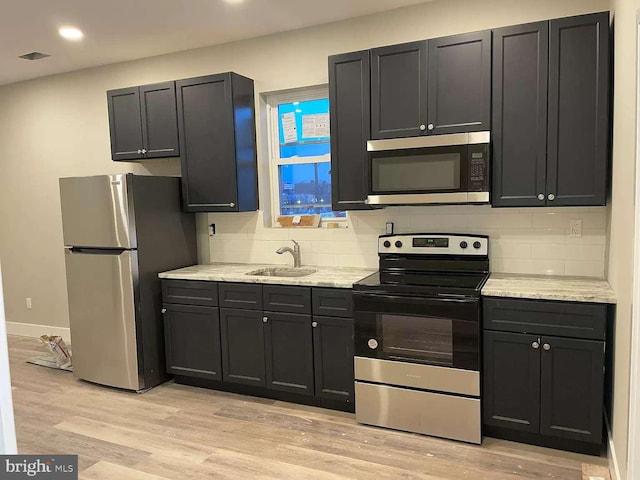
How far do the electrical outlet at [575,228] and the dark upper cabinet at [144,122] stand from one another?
2900mm

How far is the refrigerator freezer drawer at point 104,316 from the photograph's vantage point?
3.74 metres

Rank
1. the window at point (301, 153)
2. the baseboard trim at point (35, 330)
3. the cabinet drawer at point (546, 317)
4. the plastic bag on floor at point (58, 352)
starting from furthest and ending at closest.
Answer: the baseboard trim at point (35, 330) < the plastic bag on floor at point (58, 352) < the window at point (301, 153) < the cabinet drawer at point (546, 317)

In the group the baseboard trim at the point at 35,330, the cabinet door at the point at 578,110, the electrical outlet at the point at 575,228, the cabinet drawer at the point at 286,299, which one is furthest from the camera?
the baseboard trim at the point at 35,330

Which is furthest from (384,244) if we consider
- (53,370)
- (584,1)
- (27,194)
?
(27,194)

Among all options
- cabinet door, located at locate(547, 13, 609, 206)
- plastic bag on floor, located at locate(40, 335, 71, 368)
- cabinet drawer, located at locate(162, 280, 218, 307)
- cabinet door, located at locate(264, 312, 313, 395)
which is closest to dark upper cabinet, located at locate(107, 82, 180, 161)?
cabinet drawer, located at locate(162, 280, 218, 307)

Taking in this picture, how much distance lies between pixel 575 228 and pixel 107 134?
4097 millimetres

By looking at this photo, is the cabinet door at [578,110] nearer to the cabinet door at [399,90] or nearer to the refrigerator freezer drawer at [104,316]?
the cabinet door at [399,90]

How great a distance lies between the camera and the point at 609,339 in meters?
2.67

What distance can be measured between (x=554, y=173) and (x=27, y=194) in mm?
5088

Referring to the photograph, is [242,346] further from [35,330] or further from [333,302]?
[35,330]

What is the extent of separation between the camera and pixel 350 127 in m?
3.39

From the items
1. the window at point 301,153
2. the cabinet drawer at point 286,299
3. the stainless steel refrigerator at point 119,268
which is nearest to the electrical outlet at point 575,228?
the window at point 301,153

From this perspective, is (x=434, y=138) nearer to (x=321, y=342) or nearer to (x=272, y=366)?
(x=321, y=342)

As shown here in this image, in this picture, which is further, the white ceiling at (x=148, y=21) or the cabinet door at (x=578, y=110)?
the white ceiling at (x=148, y=21)
